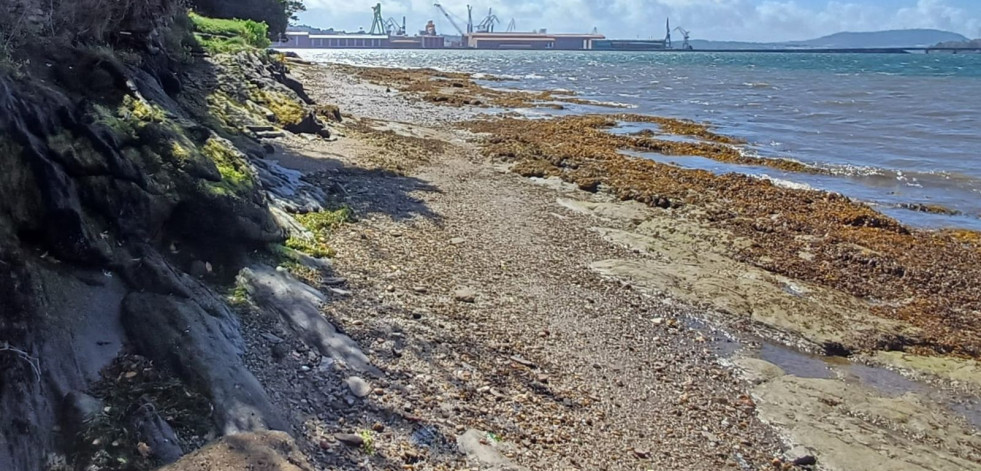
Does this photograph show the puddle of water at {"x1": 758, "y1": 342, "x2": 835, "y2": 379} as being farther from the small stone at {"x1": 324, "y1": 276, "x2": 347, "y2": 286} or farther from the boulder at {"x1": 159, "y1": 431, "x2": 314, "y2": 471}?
the boulder at {"x1": 159, "y1": 431, "x2": 314, "y2": 471}

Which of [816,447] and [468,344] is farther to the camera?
[468,344]

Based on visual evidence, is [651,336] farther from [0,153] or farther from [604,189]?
[604,189]

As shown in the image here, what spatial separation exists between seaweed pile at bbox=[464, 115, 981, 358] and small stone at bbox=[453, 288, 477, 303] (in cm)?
422

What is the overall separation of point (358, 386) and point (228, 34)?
1651 centimetres

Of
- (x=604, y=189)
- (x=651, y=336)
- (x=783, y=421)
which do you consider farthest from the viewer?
(x=604, y=189)

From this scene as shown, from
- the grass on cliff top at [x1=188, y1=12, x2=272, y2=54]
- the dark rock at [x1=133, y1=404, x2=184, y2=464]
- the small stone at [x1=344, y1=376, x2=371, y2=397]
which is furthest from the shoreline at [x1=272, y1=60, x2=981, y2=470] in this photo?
the grass on cliff top at [x1=188, y1=12, x2=272, y2=54]

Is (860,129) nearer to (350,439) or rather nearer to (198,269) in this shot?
(198,269)

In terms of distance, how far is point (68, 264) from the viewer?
383cm

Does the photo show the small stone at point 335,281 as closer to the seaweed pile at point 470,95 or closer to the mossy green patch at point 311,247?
the mossy green patch at point 311,247

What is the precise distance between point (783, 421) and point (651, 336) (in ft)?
5.38

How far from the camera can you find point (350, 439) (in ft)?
13.4

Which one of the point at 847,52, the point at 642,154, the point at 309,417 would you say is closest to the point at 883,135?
the point at 642,154

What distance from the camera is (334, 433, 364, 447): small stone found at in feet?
13.4

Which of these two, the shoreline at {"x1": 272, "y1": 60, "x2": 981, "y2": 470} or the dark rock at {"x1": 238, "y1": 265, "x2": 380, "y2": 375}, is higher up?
the dark rock at {"x1": 238, "y1": 265, "x2": 380, "y2": 375}
